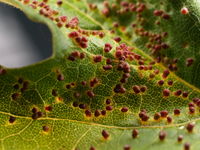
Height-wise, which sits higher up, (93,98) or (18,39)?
(93,98)

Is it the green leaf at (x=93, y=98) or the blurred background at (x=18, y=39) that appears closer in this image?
the green leaf at (x=93, y=98)

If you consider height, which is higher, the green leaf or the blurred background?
the green leaf

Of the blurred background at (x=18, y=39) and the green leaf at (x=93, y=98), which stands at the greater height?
the green leaf at (x=93, y=98)

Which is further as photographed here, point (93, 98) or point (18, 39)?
point (18, 39)

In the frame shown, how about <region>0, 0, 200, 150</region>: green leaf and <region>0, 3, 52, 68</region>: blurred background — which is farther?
<region>0, 3, 52, 68</region>: blurred background
